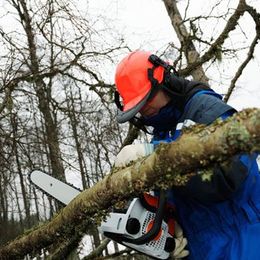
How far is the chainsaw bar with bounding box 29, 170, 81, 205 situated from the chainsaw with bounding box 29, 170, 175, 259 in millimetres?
746

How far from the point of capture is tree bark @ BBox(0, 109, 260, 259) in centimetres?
107

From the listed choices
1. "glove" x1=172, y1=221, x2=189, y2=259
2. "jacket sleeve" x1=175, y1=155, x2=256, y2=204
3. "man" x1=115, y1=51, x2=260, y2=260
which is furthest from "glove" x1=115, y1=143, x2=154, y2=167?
"glove" x1=172, y1=221, x2=189, y2=259

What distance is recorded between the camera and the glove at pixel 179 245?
6.80 ft

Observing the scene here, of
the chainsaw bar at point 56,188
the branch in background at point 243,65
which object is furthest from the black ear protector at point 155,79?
the branch in background at point 243,65

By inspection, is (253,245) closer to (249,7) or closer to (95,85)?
(249,7)

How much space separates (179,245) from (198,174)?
0.58m

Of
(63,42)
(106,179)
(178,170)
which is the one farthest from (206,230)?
(63,42)

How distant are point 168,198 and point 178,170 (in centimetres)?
84

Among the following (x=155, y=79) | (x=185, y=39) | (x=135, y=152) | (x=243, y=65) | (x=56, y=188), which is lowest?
(x=135, y=152)

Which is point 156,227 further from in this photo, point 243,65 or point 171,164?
point 243,65

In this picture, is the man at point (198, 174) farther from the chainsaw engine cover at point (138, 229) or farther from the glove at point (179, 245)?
the chainsaw engine cover at point (138, 229)

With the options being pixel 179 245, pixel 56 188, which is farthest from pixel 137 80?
pixel 56 188

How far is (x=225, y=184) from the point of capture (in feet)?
5.49

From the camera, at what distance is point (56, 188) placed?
2.82 meters
